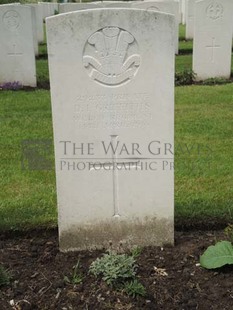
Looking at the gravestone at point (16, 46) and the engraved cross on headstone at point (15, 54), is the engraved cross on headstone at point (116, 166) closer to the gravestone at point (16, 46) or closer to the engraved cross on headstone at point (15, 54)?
the gravestone at point (16, 46)

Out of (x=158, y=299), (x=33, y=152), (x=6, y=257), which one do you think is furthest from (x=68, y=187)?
(x=33, y=152)

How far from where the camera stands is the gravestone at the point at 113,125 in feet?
9.41

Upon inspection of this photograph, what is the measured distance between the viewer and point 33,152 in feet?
17.4

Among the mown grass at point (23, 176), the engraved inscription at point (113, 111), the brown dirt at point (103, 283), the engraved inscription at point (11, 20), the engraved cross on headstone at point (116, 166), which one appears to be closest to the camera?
the brown dirt at point (103, 283)

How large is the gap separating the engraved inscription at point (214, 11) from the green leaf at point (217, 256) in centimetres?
655

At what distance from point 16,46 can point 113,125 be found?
5.90 meters

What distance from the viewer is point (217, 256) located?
2.98 metres

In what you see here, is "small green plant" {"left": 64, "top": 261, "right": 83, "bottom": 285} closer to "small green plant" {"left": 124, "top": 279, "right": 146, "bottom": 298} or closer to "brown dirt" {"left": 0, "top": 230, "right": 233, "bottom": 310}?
"brown dirt" {"left": 0, "top": 230, "right": 233, "bottom": 310}

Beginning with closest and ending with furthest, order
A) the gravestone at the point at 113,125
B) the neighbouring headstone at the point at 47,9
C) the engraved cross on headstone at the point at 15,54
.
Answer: the gravestone at the point at 113,125
the engraved cross on headstone at the point at 15,54
the neighbouring headstone at the point at 47,9

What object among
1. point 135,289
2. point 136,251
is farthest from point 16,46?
point 135,289

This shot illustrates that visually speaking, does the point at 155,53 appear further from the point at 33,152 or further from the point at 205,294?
the point at 33,152

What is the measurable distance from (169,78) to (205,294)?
50.8 inches

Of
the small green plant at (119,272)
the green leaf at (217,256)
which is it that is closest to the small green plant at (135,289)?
the small green plant at (119,272)

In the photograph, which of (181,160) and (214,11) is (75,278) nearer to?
(181,160)
